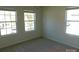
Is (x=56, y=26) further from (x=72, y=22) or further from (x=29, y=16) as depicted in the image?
(x=29, y=16)

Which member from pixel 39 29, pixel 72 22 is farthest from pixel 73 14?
pixel 39 29

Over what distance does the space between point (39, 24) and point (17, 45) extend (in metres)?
0.47

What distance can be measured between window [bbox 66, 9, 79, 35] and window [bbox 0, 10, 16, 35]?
0.82 m

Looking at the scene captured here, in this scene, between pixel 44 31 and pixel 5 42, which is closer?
pixel 5 42

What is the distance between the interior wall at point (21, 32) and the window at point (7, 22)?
0.06 metres

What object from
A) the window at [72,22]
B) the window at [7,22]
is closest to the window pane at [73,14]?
the window at [72,22]

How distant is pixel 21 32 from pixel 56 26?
56cm

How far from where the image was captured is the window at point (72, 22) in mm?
1421

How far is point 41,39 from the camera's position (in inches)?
59.5

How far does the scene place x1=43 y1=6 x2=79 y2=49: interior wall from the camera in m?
1.46

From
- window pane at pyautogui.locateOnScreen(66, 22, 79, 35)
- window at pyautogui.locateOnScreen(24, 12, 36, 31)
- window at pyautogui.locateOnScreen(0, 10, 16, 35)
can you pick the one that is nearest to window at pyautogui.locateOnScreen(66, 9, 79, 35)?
window pane at pyautogui.locateOnScreen(66, 22, 79, 35)

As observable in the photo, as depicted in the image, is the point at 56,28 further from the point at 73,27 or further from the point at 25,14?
the point at 25,14

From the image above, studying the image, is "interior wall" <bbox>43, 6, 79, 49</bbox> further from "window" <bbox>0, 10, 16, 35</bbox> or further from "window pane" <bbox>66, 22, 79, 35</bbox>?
"window" <bbox>0, 10, 16, 35</bbox>
